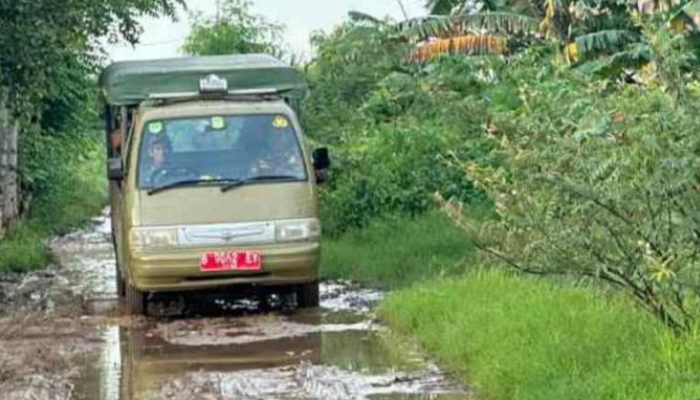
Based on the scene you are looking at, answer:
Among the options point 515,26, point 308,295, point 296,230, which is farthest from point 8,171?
point 296,230

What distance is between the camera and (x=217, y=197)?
13375 mm

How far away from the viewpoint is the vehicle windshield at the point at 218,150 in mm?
13578

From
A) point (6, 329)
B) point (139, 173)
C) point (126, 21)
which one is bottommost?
point (6, 329)

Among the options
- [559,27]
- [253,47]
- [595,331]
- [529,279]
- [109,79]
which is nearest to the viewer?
[595,331]

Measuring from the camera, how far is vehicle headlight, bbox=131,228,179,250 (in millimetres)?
13258

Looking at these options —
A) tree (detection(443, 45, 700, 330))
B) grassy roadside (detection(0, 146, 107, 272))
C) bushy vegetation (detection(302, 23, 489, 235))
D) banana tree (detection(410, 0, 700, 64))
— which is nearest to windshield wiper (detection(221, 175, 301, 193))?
bushy vegetation (detection(302, 23, 489, 235))

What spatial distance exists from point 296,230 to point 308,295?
0.85 meters

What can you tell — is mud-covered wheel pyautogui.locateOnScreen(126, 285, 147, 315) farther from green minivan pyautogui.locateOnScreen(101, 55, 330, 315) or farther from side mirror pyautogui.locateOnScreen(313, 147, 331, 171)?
side mirror pyautogui.locateOnScreen(313, 147, 331, 171)

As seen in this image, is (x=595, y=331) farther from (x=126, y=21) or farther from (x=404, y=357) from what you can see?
(x=126, y=21)

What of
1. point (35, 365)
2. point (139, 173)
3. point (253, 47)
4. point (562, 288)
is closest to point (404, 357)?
point (562, 288)

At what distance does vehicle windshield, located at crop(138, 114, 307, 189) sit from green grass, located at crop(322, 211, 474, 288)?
2.01m

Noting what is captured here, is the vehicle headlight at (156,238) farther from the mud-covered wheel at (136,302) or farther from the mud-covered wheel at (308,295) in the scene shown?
the mud-covered wheel at (308,295)

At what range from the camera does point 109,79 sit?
1544 centimetres

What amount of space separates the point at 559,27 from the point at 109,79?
11397 millimetres
